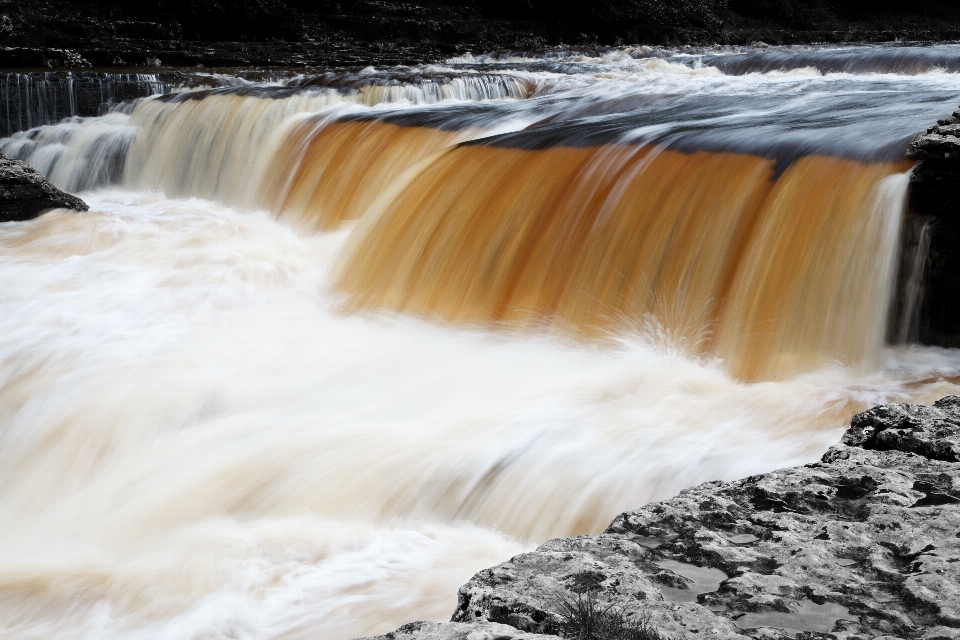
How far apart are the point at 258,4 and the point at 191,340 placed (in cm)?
1366

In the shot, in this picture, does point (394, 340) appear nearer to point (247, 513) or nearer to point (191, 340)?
point (191, 340)

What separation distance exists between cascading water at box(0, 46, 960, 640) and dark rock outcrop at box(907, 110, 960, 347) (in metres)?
0.06

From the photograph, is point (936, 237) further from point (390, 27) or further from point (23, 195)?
point (390, 27)

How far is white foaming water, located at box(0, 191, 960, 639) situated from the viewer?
2711mm

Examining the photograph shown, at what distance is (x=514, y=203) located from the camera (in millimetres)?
5461

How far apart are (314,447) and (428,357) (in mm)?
1067

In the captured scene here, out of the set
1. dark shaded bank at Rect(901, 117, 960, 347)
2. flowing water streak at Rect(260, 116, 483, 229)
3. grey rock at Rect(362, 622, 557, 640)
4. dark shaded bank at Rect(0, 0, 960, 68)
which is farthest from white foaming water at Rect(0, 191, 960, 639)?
dark shaded bank at Rect(0, 0, 960, 68)

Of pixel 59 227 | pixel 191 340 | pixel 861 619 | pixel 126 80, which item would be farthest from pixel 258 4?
pixel 861 619

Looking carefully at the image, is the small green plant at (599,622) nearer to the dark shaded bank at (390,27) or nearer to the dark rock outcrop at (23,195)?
the dark rock outcrop at (23,195)

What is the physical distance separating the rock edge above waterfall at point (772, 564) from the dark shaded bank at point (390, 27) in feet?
39.7

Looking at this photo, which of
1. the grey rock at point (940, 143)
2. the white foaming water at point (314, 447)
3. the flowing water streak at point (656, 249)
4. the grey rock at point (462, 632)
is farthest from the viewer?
the flowing water streak at point (656, 249)

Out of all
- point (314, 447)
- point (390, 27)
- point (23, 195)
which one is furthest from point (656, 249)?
point (390, 27)

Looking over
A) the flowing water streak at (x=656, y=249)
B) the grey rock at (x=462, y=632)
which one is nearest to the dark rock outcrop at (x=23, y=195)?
the flowing water streak at (x=656, y=249)

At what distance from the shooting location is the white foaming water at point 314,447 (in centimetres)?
271
